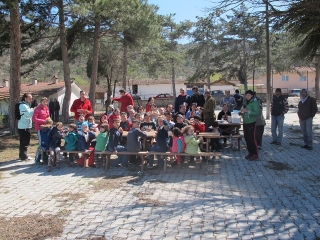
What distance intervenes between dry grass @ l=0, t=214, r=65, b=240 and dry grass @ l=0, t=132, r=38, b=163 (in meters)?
4.91

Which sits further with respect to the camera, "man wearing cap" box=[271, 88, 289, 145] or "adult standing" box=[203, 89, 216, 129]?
"man wearing cap" box=[271, 88, 289, 145]

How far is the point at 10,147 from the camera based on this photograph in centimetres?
1113

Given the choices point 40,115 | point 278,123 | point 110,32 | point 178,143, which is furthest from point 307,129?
point 110,32

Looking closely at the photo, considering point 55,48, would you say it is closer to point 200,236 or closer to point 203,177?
point 203,177

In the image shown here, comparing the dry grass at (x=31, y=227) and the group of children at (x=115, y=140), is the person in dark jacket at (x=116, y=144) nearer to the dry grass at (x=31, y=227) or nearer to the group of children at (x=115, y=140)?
the group of children at (x=115, y=140)

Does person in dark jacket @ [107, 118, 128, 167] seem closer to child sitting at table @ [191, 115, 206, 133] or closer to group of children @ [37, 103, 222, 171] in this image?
group of children @ [37, 103, 222, 171]

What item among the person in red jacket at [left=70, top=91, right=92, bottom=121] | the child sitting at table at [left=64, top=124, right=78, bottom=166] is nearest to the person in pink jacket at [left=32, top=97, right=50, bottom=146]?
the child sitting at table at [left=64, top=124, right=78, bottom=166]

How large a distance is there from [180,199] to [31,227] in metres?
2.29

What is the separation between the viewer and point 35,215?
4.98m

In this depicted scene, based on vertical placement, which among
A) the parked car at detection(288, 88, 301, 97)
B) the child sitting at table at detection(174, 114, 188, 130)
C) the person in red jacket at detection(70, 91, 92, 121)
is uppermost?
the parked car at detection(288, 88, 301, 97)

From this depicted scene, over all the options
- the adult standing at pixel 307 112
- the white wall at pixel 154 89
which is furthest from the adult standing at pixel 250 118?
the white wall at pixel 154 89

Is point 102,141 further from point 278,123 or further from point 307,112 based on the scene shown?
point 307,112

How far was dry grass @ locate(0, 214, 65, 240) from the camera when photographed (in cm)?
430

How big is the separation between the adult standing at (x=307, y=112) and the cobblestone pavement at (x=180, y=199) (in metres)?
1.38
